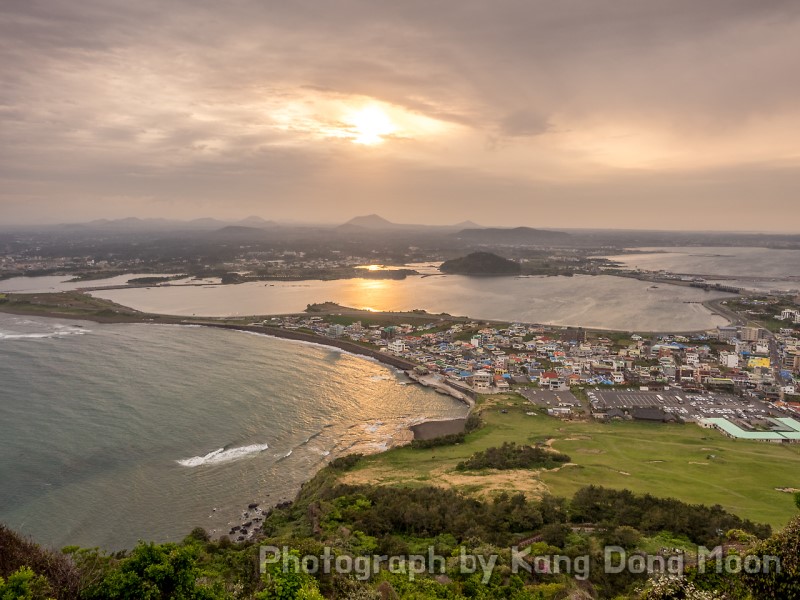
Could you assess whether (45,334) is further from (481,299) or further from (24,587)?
(481,299)

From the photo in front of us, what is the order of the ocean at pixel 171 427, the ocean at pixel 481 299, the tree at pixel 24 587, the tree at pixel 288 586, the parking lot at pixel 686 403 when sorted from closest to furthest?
the tree at pixel 24 587, the tree at pixel 288 586, the ocean at pixel 171 427, the parking lot at pixel 686 403, the ocean at pixel 481 299

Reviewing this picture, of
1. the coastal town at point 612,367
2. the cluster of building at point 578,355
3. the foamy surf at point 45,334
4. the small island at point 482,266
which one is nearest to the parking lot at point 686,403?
the coastal town at point 612,367

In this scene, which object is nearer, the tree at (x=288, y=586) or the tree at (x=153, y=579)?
the tree at (x=288, y=586)

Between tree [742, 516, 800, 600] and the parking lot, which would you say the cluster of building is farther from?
tree [742, 516, 800, 600]

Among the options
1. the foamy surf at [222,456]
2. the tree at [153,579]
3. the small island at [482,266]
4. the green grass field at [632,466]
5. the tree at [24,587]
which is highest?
the small island at [482,266]

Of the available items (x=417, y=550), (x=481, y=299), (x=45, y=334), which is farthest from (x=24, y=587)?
(x=481, y=299)

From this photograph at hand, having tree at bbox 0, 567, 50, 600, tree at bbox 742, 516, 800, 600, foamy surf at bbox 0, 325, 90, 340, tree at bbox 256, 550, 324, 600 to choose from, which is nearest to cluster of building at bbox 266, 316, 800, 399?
foamy surf at bbox 0, 325, 90, 340

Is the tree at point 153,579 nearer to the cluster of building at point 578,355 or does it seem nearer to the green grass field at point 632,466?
the green grass field at point 632,466
